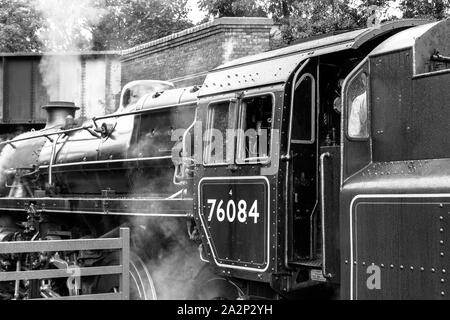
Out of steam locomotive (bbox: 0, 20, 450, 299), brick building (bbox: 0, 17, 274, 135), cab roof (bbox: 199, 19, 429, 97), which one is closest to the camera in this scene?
steam locomotive (bbox: 0, 20, 450, 299)

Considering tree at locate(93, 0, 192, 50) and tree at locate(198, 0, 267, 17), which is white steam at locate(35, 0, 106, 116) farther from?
tree at locate(198, 0, 267, 17)

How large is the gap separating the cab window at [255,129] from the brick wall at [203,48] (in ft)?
25.5

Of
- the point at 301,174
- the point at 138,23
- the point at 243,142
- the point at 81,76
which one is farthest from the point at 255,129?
the point at 138,23

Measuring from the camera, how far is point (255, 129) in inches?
193

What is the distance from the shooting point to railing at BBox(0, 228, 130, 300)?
569 centimetres

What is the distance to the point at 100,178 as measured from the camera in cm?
779

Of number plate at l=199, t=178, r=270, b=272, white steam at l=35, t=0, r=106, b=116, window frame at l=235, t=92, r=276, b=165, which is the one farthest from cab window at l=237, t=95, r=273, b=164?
white steam at l=35, t=0, r=106, b=116

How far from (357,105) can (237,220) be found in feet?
4.64

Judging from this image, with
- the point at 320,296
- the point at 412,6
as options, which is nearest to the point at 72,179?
the point at 320,296

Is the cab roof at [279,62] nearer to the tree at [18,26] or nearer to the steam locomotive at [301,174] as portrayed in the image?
the steam locomotive at [301,174]

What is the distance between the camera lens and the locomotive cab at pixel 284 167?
439cm

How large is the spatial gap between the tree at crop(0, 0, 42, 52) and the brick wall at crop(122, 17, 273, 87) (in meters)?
4.54

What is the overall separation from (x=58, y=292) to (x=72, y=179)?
1558 mm

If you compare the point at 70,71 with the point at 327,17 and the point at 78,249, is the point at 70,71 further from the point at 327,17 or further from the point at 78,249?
the point at 78,249
